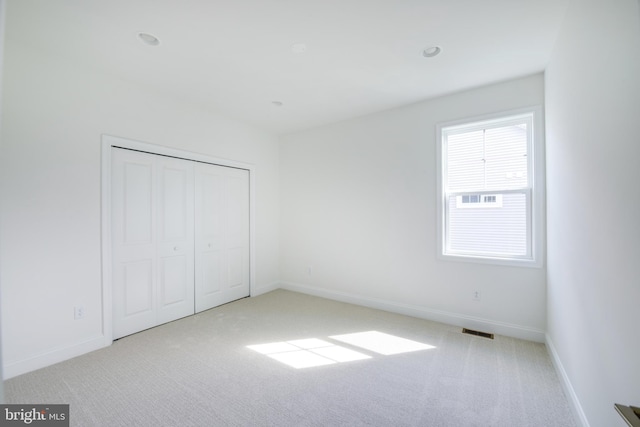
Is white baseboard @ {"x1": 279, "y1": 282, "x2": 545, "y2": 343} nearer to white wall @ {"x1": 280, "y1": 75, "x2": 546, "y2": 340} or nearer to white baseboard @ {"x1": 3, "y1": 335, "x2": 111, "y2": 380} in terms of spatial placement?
white wall @ {"x1": 280, "y1": 75, "x2": 546, "y2": 340}

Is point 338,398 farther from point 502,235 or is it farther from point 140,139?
point 140,139

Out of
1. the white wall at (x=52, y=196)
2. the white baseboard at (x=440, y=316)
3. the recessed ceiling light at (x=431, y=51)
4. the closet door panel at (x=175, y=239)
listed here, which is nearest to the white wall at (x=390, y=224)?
the white baseboard at (x=440, y=316)

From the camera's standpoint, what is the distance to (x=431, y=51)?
2584 millimetres

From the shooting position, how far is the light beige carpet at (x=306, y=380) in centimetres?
199

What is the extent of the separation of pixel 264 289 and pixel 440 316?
8.94 feet

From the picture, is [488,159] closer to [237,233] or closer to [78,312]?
[237,233]

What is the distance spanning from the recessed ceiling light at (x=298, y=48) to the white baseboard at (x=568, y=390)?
3338mm

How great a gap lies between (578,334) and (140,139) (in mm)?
4332

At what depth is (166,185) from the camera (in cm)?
354

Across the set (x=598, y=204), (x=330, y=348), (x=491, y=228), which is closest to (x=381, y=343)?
(x=330, y=348)

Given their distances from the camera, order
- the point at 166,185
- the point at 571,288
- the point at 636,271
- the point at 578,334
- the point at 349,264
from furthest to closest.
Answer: the point at 349,264
the point at 166,185
the point at 571,288
the point at 578,334
the point at 636,271

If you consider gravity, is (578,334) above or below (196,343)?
above

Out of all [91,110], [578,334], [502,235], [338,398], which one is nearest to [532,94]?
[502,235]

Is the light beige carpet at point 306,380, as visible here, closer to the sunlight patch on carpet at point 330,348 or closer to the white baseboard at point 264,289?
the sunlight patch on carpet at point 330,348
